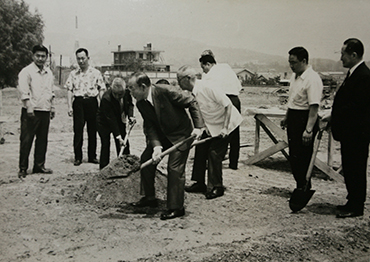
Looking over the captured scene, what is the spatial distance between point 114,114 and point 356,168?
9.47ft

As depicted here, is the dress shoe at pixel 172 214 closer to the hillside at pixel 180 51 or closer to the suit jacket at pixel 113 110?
the suit jacket at pixel 113 110

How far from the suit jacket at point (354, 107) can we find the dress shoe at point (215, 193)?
1445 mm

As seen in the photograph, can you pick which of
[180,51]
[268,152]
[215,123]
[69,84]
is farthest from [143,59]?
[268,152]

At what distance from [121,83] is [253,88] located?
184cm

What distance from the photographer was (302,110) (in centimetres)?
404

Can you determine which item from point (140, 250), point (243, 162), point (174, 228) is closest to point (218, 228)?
point (174, 228)

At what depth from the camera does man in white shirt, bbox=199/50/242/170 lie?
4711 mm

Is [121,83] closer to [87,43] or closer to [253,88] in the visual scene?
[87,43]

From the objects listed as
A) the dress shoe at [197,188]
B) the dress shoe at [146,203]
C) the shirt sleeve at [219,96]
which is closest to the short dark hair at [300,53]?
the shirt sleeve at [219,96]

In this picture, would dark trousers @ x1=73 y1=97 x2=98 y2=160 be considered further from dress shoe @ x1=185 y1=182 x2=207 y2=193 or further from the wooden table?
the wooden table

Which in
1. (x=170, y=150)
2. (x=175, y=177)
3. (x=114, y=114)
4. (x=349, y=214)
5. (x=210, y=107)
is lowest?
(x=349, y=214)

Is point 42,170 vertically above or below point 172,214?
above

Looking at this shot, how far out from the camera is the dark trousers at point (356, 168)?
3689 mm

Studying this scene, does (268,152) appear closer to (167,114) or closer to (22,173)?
(167,114)
